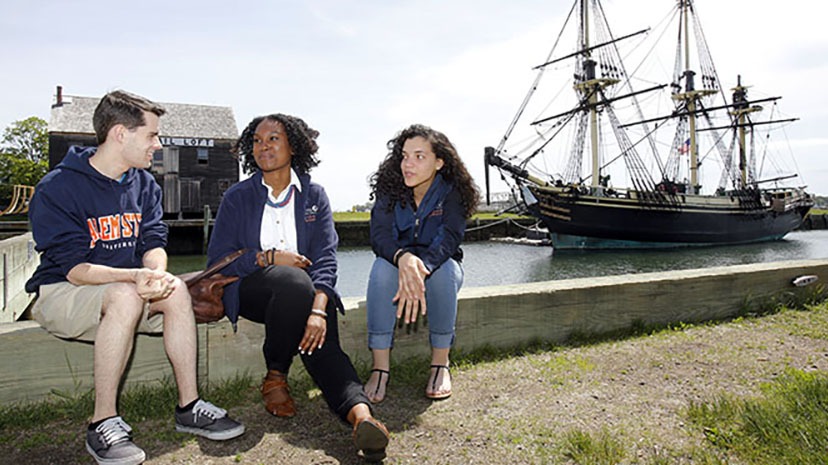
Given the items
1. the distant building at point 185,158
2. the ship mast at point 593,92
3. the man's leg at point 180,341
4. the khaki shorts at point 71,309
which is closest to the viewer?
the khaki shorts at point 71,309

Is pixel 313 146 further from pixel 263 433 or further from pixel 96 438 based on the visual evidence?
pixel 96 438

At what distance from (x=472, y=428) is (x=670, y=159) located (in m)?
50.5

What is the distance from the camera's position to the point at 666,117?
45156mm

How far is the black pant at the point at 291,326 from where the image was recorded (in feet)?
7.54

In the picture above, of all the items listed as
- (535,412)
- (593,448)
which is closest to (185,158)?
(535,412)

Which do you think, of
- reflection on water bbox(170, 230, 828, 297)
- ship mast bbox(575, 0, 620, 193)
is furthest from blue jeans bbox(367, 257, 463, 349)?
ship mast bbox(575, 0, 620, 193)

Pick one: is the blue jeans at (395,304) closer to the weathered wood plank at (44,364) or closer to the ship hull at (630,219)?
the weathered wood plank at (44,364)

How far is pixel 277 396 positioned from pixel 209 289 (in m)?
0.58

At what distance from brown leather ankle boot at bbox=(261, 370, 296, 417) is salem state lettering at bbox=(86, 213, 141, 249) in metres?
0.89

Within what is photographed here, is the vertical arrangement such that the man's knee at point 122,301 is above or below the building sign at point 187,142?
below

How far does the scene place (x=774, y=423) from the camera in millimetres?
2107

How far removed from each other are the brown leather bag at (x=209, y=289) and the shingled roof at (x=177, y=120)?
30683mm

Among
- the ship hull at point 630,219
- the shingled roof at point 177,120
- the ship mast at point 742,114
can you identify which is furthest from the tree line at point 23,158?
the ship mast at point 742,114

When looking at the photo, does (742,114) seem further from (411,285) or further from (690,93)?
(411,285)
